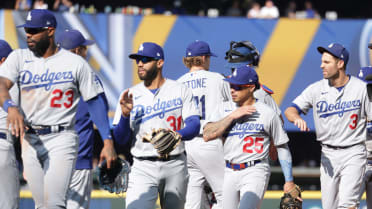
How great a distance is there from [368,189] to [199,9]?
323 inches

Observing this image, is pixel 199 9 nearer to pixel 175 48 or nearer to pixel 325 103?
pixel 175 48

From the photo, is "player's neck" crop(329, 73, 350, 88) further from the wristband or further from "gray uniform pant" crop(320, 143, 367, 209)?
the wristband

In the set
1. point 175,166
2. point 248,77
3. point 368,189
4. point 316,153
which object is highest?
point 248,77

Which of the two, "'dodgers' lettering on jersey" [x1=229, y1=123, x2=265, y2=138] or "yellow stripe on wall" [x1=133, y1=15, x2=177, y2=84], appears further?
"yellow stripe on wall" [x1=133, y1=15, x2=177, y2=84]

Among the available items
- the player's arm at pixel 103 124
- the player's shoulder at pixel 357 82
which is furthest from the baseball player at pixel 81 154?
the player's shoulder at pixel 357 82

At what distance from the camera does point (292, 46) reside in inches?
521

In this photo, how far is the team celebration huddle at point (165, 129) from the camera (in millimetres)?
6094

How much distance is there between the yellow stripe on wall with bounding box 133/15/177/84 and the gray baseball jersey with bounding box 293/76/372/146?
5.48 meters

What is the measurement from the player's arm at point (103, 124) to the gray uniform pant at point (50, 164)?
0.25m

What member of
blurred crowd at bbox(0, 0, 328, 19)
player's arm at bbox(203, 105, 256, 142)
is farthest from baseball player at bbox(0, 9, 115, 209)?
blurred crowd at bbox(0, 0, 328, 19)

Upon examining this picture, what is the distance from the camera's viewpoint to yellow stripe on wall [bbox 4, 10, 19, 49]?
1282 cm

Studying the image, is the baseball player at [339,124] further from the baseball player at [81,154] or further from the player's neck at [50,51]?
the player's neck at [50,51]

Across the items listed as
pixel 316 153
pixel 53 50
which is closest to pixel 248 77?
pixel 53 50

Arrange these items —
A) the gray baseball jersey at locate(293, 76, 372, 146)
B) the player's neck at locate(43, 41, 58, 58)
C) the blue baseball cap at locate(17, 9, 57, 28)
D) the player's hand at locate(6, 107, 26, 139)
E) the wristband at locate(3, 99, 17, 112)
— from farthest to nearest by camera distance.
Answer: the gray baseball jersey at locate(293, 76, 372, 146), the player's neck at locate(43, 41, 58, 58), the blue baseball cap at locate(17, 9, 57, 28), the wristband at locate(3, 99, 17, 112), the player's hand at locate(6, 107, 26, 139)
